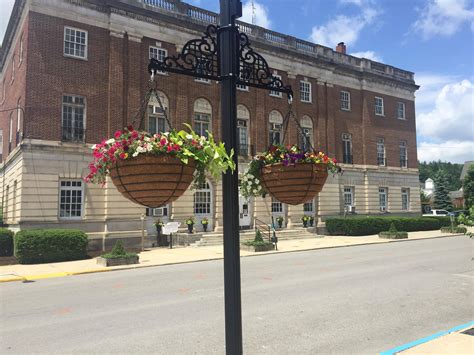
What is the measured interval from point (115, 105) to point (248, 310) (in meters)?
18.1

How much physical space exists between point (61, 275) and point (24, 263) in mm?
3840

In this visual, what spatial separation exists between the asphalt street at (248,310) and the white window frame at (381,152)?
25340 millimetres

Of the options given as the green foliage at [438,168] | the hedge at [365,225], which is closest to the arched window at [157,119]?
the hedge at [365,225]

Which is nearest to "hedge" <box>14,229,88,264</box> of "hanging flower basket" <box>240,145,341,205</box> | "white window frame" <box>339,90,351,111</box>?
"hanging flower basket" <box>240,145,341,205</box>

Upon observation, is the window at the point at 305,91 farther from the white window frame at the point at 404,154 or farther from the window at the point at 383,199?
the white window frame at the point at 404,154

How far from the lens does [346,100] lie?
37594 mm

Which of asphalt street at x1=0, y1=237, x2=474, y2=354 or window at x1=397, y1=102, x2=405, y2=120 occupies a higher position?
window at x1=397, y1=102, x2=405, y2=120

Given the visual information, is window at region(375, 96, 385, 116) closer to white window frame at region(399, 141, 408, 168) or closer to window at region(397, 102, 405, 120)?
window at region(397, 102, 405, 120)

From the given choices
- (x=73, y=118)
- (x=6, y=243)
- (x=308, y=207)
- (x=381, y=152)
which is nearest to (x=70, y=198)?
(x=6, y=243)

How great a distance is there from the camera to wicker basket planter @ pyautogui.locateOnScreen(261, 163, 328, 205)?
3.97 m

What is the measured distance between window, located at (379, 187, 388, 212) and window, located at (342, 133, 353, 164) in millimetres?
4736

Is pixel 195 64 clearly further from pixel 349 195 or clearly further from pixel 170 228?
pixel 349 195

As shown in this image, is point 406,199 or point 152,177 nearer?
point 152,177

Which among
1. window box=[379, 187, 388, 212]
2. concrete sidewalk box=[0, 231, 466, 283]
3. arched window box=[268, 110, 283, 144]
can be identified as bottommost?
concrete sidewalk box=[0, 231, 466, 283]
